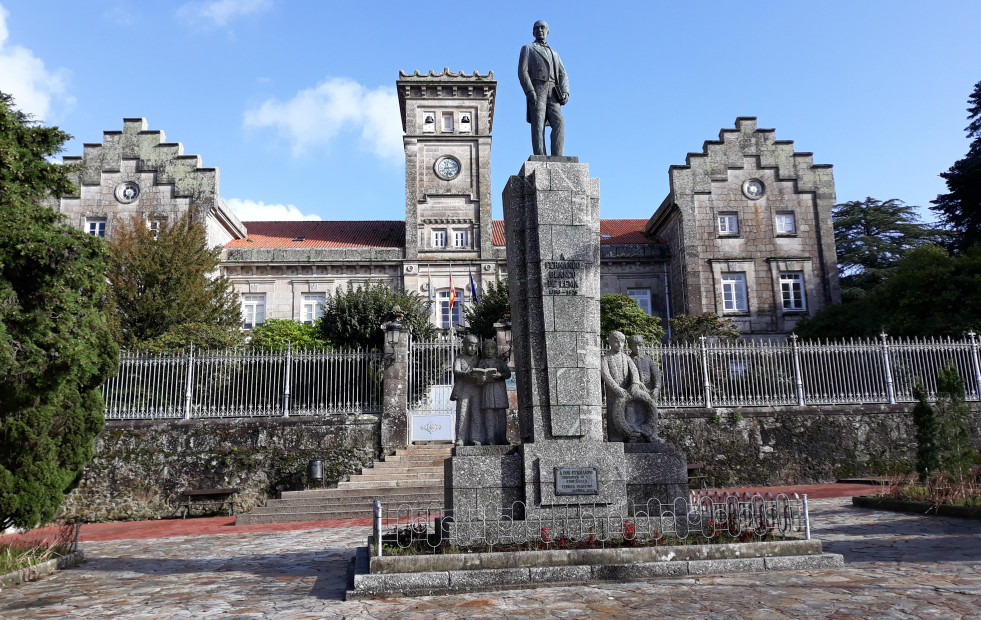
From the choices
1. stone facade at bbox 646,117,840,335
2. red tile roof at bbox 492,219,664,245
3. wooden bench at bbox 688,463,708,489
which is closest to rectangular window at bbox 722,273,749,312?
stone facade at bbox 646,117,840,335

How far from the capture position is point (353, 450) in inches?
688

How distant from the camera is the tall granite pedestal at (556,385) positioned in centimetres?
797

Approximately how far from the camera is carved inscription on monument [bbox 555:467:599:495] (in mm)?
7945

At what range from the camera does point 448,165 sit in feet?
113

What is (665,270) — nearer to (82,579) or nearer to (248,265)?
(248,265)

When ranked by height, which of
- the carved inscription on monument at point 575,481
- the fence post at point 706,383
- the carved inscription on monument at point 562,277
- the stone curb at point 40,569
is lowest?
the stone curb at point 40,569

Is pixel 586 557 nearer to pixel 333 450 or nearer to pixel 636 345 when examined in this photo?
pixel 636 345

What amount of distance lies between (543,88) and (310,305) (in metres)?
25.3

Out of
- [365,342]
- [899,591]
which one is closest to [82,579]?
[899,591]

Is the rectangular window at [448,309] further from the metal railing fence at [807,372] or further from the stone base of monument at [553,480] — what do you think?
the stone base of monument at [553,480]

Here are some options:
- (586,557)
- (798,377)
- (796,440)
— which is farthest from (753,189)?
(586,557)

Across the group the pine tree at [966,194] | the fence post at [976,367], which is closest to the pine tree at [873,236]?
the pine tree at [966,194]

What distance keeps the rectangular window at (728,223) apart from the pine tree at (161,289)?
22.2 meters

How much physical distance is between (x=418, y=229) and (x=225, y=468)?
1850 centimetres
